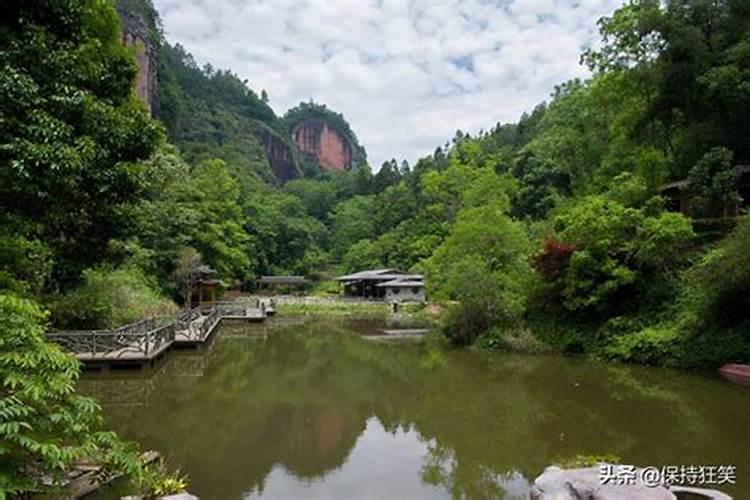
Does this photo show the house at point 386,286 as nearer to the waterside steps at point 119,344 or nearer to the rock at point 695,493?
the waterside steps at point 119,344

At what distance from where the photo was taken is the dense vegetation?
19.7ft

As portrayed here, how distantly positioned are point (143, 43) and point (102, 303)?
40.9 meters

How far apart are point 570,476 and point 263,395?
312 inches

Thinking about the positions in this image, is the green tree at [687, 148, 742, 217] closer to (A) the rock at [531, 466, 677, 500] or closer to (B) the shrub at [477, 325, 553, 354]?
(B) the shrub at [477, 325, 553, 354]

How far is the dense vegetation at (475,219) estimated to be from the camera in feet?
19.7

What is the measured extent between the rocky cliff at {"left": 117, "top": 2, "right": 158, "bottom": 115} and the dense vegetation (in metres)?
14.4

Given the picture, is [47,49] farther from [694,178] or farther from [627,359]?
[694,178]

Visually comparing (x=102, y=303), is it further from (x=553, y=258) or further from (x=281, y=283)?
(x=281, y=283)

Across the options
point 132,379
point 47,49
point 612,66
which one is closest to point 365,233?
point 612,66

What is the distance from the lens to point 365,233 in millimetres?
60062

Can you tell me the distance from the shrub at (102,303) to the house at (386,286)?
17532 millimetres

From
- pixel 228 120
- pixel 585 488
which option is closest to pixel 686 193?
pixel 585 488

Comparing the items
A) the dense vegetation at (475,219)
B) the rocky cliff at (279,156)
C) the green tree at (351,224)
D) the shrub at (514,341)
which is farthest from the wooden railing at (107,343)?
the rocky cliff at (279,156)

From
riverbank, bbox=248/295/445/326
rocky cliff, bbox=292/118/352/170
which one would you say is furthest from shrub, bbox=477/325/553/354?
rocky cliff, bbox=292/118/352/170
